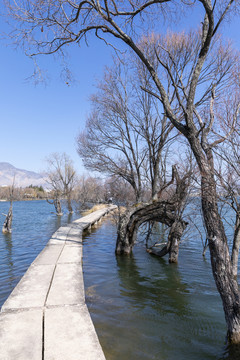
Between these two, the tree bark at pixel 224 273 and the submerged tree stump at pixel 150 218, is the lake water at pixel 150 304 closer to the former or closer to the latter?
the tree bark at pixel 224 273

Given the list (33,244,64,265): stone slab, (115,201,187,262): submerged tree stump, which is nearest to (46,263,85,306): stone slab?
(33,244,64,265): stone slab

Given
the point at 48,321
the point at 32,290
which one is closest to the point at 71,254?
the point at 32,290

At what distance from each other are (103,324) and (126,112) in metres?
11.5

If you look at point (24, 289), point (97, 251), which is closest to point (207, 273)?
point (97, 251)

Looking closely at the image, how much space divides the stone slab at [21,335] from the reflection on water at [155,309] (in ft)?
3.94

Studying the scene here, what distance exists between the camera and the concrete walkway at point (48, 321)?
→ 301cm

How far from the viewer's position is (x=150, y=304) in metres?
5.91

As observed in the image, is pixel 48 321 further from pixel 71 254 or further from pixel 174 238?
pixel 174 238

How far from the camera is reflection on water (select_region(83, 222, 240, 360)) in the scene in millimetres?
4047

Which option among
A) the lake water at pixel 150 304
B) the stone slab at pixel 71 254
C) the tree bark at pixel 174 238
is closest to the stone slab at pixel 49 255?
the stone slab at pixel 71 254

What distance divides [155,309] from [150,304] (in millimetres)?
290

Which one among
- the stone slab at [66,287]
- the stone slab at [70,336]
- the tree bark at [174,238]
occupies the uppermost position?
the tree bark at [174,238]

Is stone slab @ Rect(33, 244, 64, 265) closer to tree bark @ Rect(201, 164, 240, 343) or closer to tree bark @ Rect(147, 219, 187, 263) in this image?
tree bark @ Rect(147, 219, 187, 263)

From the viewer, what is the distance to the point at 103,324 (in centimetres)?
Result: 476
